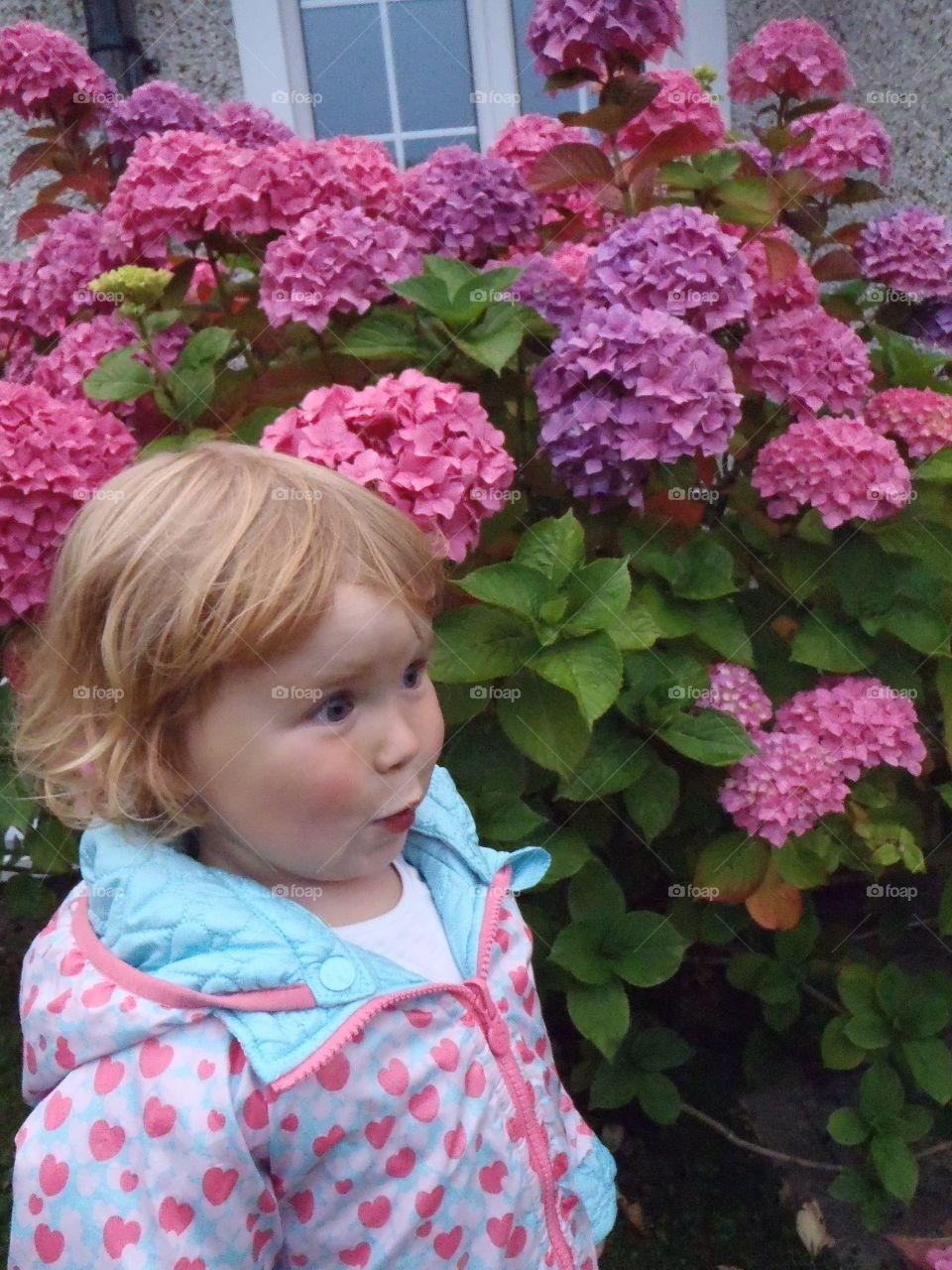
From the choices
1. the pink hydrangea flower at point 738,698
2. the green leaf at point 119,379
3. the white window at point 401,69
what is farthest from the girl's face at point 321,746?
the white window at point 401,69

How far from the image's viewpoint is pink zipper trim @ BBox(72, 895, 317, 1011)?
2.89 feet

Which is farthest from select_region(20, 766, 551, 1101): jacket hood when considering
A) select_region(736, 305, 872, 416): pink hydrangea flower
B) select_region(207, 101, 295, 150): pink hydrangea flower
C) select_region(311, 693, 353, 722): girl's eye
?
select_region(207, 101, 295, 150): pink hydrangea flower

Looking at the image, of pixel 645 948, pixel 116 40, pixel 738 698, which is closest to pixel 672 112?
pixel 738 698

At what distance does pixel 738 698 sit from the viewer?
1661mm

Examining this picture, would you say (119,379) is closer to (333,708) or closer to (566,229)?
(566,229)

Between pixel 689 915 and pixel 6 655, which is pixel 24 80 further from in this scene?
pixel 689 915

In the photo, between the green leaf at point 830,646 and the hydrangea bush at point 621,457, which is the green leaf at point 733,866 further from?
the green leaf at point 830,646

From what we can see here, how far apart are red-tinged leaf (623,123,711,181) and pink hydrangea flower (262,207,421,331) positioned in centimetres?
44

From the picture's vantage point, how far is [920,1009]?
179cm

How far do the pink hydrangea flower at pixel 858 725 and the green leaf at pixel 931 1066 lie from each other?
0.46 metres

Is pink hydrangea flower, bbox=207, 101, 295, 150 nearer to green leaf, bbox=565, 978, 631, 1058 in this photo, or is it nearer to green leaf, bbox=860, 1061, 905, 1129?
green leaf, bbox=565, 978, 631, 1058

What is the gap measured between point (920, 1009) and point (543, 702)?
2.61 ft

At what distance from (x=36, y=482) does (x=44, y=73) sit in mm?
1039

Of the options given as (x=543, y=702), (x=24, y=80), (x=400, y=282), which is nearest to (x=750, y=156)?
(x=400, y=282)
